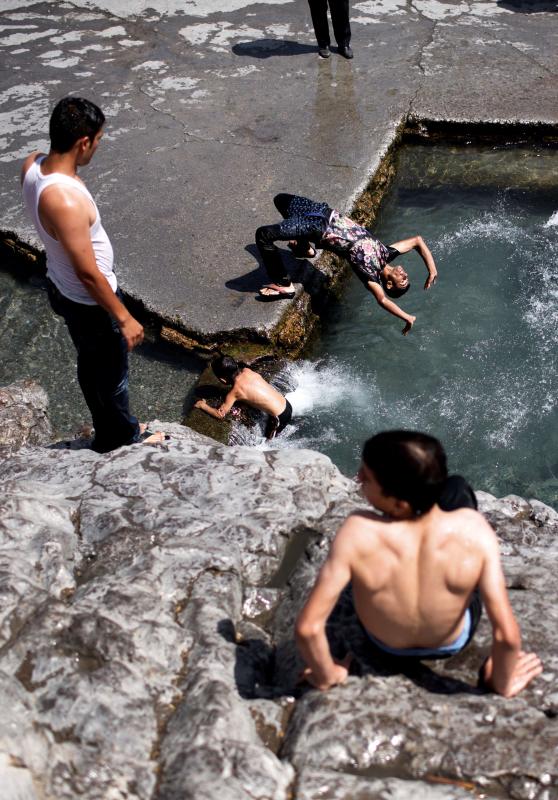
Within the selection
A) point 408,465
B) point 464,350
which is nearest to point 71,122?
point 408,465

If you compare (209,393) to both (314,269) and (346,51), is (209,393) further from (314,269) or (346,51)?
(346,51)

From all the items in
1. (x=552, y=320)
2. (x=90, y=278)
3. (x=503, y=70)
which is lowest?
(x=552, y=320)

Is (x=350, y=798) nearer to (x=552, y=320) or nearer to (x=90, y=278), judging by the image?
(x=90, y=278)

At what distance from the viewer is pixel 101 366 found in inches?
154

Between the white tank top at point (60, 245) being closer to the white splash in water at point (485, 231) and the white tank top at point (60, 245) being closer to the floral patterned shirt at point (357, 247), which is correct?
the floral patterned shirt at point (357, 247)

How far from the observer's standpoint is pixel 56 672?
102 inches

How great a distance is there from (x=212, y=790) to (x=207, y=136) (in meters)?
6.61

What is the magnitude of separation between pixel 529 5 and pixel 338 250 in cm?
586

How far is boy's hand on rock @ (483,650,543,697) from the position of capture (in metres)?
2.46

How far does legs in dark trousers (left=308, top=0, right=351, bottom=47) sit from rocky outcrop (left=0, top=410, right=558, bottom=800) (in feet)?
21.1

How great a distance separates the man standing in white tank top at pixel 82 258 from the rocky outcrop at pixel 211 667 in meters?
0.54

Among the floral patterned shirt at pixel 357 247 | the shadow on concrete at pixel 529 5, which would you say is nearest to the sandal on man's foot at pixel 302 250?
the floral patterned shirt at pixel 357 247

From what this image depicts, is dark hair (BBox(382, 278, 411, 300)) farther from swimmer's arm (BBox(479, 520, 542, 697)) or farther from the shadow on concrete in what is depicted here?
the shadow on concrete

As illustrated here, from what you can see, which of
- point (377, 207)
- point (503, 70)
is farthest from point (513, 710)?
point (503, 70)
